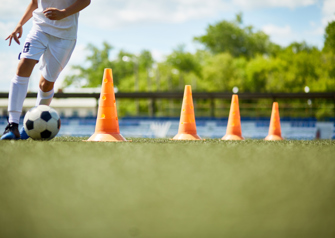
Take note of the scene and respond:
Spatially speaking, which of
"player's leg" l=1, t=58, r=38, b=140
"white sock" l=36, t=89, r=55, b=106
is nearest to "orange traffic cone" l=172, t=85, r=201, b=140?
"white sock" l=36, t=89, r=55, b=106

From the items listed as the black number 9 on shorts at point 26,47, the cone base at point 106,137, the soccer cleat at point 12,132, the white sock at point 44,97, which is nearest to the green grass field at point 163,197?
the soccer cleat at point 12,132

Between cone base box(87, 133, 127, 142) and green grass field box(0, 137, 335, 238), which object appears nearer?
green grass field box(0, 137, 335, 238)

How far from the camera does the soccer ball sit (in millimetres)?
5973

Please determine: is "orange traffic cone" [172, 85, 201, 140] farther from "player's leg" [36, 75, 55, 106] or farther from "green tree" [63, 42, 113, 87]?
"green tree" [63, 42, 113, 87]

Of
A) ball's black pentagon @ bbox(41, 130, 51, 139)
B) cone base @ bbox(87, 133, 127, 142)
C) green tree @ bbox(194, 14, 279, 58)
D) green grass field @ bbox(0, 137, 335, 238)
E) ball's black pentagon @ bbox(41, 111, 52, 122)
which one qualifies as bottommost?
green grass field @ bbox(0, 137, 335, 238)

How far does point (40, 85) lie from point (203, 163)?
3.93m

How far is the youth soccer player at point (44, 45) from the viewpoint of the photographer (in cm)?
601

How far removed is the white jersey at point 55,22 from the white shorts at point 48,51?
0.24 ft

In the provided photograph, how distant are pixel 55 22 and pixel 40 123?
1.43 metres

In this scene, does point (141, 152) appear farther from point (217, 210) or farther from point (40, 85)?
point (40, 85)

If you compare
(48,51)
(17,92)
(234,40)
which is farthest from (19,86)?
(234,40)

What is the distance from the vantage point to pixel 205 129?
17.7m

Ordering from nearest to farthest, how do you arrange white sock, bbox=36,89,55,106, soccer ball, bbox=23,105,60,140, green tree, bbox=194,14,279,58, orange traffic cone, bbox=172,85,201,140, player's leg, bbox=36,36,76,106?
soccer ball, bbox=23,105,60,140 → player's leg, bbox=36,36,76,106 → white sock, bbox=36,89,55,106 → orange traffic cone, bbox=172,85,201,140 → green tree, bbox=194,14,279,58

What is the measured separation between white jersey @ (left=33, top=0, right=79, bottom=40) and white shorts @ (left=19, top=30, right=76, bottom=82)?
74 millimetres
